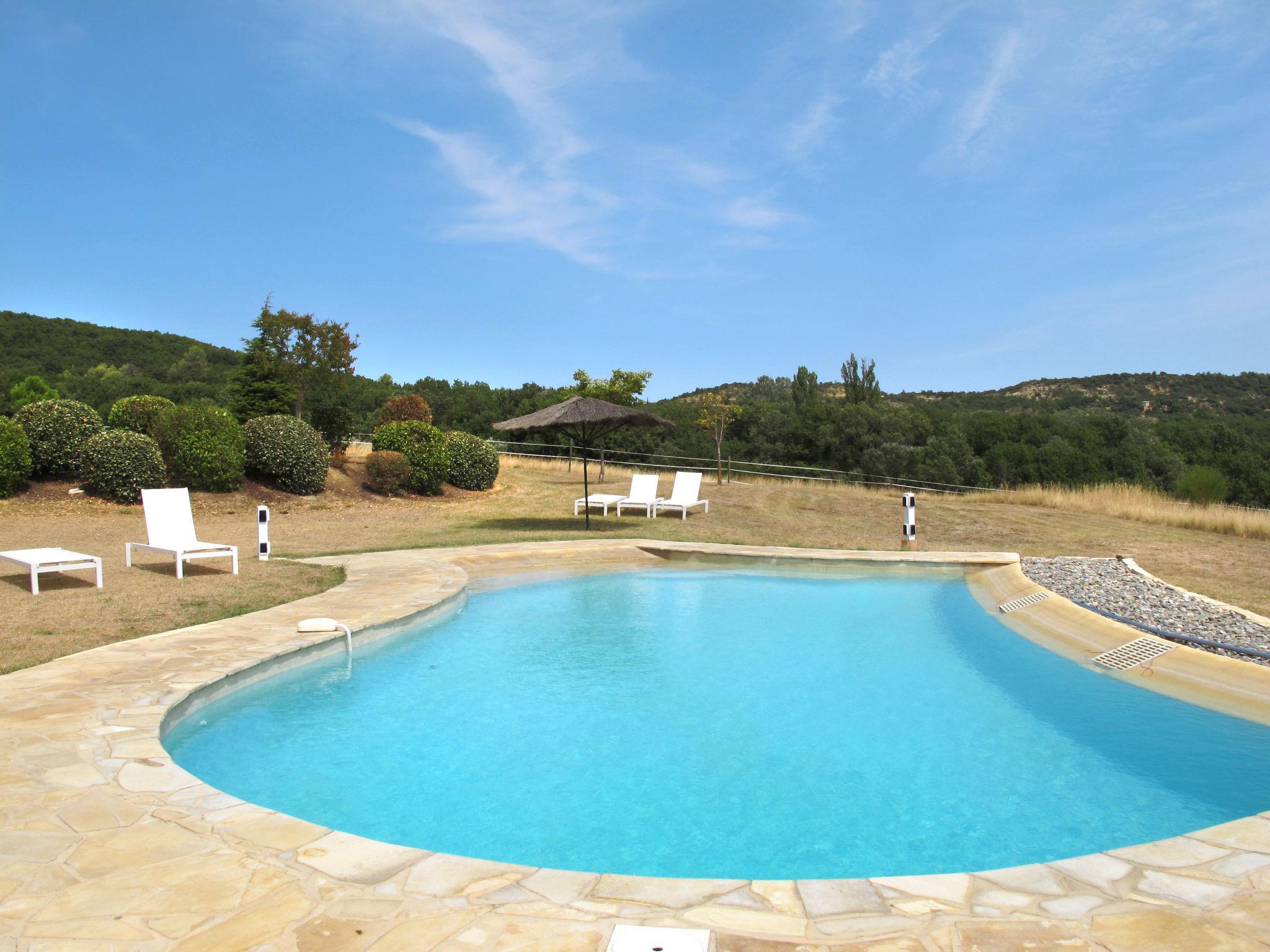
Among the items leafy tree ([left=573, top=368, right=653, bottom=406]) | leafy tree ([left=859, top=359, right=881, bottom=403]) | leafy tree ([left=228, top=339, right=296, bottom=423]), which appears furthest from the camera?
leafy tree ([left=859, top=359, right=881, bottom=403])

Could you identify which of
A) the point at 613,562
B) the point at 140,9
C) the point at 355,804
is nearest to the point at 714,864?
the point at 355,804

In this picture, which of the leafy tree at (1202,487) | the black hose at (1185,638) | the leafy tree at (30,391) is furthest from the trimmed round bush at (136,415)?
the leafy tree at (1202,487)

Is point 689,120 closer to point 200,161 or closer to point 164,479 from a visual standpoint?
point 200,161

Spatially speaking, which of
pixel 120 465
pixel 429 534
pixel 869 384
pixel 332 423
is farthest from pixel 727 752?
pixel 869 384

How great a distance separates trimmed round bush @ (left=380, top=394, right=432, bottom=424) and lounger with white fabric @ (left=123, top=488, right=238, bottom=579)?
13.8 m

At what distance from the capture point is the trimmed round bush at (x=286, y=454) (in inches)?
597

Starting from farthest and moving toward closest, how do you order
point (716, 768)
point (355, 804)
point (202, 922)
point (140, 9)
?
point (140, 9) → point (716, 768) → point (355, 804) → point (202, 922)

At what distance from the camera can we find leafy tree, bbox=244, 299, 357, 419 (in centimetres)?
2114

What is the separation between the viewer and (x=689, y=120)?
14.9 meters

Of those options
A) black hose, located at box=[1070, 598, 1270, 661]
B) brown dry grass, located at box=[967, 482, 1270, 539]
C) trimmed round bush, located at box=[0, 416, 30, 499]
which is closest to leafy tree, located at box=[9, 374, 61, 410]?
trimmed round bush, located at box=[0, 416, 30, 499]

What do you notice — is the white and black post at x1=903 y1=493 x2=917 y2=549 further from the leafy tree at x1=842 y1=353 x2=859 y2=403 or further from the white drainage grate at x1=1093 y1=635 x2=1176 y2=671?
the leafy tree at x1=842 y1=353 x2=859 y2=403

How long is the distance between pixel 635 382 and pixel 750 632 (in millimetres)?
19794

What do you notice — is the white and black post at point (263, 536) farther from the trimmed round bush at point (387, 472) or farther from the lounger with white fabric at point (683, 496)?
the lounger with white fabric at point (683, 496)

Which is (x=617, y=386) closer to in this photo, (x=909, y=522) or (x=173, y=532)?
(x=909, y=522)
